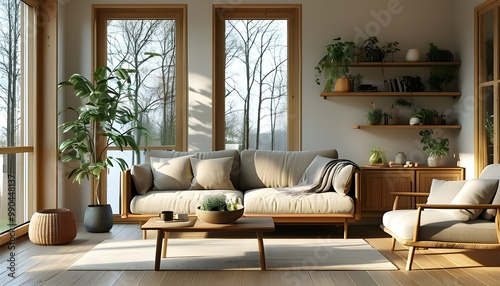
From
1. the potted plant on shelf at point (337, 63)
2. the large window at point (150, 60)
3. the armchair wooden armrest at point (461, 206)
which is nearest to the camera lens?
the armchair wooden armrest at point (461, 206)

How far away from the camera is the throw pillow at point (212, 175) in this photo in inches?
230

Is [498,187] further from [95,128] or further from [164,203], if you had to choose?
[95,128]

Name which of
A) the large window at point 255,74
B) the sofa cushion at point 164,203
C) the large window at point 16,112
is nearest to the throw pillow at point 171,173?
the sofa cushion at point 164,203

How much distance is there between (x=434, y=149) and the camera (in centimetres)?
634

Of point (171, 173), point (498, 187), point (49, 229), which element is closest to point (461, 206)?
point (498, 187)

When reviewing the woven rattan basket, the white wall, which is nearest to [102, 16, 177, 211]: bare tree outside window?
the white wall

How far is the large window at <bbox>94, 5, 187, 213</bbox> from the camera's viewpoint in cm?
668

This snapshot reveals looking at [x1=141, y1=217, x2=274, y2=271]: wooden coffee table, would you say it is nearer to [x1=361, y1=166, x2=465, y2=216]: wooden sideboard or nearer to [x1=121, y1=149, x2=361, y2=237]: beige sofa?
[x1=121, y1=149, x2=361, y2=237]: beige sofa

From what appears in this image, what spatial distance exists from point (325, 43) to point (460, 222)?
299 centimetres

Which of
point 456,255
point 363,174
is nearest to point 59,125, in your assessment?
point 363,174

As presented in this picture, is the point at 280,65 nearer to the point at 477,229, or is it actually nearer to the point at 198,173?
the point at 198,173

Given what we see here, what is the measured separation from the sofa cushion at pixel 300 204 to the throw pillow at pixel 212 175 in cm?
54

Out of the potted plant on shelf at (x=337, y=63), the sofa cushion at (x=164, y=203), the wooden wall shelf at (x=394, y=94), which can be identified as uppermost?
the potted plant on shelf at (x=337, y=63)

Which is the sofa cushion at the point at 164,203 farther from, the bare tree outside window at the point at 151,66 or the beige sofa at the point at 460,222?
the beige sofa at the point at 460,222
